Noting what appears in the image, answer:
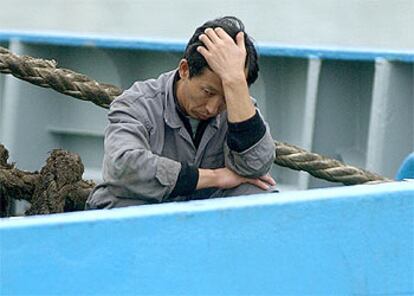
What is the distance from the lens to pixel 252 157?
279 centimetres

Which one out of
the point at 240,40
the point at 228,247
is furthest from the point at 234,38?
the point at 228,247

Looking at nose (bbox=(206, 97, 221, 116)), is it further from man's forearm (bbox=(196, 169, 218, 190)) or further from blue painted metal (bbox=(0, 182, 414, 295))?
blue painted metal (bbox=(0, 182, 414, 295))

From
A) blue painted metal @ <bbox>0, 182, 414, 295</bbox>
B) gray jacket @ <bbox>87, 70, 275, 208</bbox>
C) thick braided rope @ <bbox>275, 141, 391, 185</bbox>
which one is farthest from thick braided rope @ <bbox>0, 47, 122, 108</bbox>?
blue painted metal @ <bbox>0, 182, 414, 295</bbox>

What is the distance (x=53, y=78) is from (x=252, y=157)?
1098 mm

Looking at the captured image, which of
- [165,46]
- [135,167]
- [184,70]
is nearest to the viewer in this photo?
[135,167]

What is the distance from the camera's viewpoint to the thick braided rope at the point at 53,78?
3.68 m

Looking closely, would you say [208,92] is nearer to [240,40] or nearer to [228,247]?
[240,40]

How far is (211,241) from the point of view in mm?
2104

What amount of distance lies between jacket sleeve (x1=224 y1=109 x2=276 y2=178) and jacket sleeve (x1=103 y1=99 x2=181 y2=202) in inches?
5.4

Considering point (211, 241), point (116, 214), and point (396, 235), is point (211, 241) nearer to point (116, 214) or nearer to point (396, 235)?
point (116, 214)

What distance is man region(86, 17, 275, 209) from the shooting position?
2.71 m

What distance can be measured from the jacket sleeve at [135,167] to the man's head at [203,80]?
124 mm

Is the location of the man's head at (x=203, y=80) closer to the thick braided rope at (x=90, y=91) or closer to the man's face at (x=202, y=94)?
the man's face at (x=202, y=94)

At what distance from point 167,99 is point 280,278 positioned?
78 centimetres
